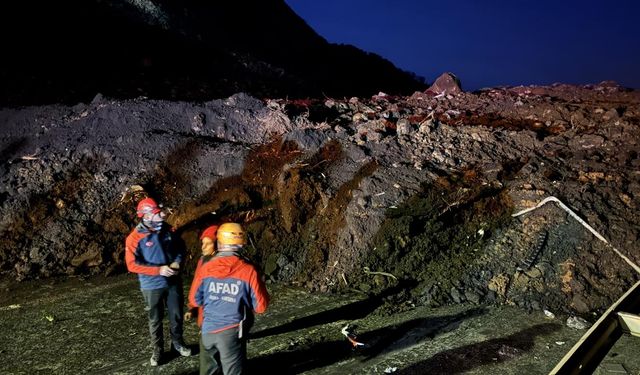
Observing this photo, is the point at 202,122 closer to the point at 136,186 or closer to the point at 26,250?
the point at 136,186

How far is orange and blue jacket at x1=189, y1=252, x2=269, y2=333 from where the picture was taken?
11.3 feet

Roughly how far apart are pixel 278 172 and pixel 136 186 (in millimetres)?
2274

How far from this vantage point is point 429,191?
6711 mm

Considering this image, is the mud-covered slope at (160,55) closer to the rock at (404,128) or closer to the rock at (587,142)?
the rock at (404,128)

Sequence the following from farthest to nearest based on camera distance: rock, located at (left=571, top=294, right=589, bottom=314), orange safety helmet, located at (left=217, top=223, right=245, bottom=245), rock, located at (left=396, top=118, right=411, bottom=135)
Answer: rock, located at (left=396, top=118, right=411, bottom=135)
rock, located at (left=571, top=294, right=589, bottom=314)
orange safety helmet, located at (left=217, top=223, right=245, bottom=245)

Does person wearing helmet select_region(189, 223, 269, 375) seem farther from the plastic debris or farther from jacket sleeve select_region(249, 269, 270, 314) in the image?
the plastic debris

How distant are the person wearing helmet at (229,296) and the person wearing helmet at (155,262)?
38.3 inches

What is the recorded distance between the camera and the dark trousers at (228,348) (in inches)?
138

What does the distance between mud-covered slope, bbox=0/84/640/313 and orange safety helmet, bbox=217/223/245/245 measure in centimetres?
284

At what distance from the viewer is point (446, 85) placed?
505 inches

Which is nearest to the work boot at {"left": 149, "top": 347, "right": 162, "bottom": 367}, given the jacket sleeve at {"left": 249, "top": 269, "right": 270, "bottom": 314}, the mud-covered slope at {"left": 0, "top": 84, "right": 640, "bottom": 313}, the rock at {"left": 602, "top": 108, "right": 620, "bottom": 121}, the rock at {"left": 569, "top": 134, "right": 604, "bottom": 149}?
the jacket sleeve at {"left": 249, "top": 269, "right": 270, "bottom": 314}

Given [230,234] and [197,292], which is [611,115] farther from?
[197,292]

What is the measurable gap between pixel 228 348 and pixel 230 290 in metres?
0.46

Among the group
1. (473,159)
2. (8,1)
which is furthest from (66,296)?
(8,1)
